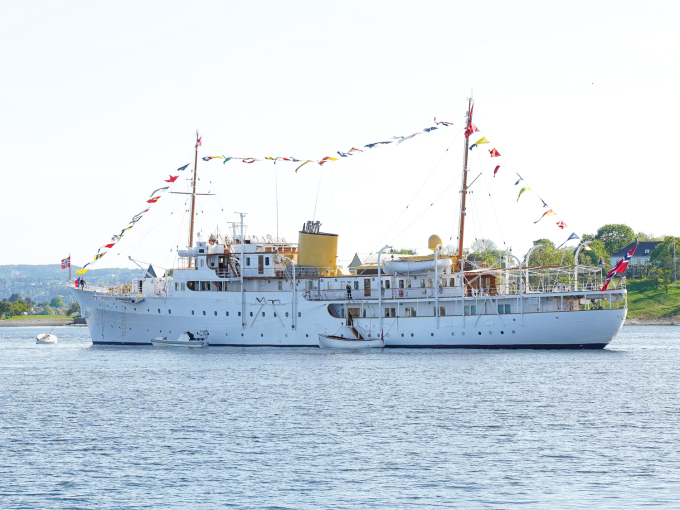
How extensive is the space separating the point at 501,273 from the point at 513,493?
40420 millimetres

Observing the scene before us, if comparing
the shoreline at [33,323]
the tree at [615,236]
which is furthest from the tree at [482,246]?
the shoreline at [33,323]

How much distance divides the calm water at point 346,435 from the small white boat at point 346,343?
8.40m

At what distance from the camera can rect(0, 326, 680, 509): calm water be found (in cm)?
2222

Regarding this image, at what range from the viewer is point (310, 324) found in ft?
203

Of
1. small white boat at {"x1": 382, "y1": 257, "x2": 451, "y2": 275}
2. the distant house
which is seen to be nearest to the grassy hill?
the distant house

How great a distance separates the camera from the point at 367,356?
184 feet

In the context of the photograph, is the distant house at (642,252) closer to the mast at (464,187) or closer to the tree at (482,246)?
the tree at (482,246)

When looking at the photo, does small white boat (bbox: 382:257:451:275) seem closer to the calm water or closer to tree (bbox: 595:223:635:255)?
the calm water

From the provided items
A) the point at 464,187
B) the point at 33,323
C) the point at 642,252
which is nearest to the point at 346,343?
the point at 464,187

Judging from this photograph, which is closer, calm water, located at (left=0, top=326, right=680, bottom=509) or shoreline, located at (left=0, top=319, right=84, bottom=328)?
calm water, located at (left=0, top=326, right=680, bottom=509)

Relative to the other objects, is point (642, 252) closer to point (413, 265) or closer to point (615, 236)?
point (615, 236)

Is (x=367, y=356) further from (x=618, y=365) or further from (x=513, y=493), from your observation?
(x=513, y=493)

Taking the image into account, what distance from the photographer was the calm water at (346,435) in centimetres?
2222

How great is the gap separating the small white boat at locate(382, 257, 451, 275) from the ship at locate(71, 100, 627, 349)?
8cm
